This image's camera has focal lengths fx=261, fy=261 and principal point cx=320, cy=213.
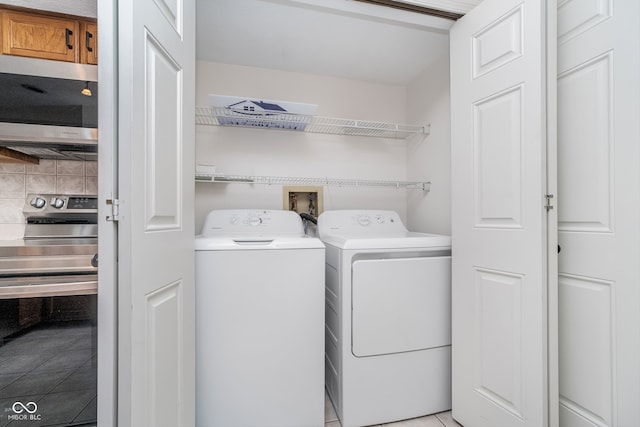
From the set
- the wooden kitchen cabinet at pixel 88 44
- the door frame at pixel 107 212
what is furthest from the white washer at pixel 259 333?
the wooden kitchen cabinet at pixel 88 44

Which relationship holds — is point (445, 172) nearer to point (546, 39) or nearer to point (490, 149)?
point (490, 149)

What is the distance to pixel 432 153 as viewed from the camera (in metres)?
2.04

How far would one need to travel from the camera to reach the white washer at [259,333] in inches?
48.1

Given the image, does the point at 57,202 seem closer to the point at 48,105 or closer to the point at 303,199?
the point at 48,105

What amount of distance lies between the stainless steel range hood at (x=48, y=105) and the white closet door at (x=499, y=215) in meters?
1.63

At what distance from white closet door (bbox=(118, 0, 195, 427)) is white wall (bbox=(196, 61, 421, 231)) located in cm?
95

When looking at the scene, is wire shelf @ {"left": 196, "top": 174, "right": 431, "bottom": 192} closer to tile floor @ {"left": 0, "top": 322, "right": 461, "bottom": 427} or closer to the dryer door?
the dryer door

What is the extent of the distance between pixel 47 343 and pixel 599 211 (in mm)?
2052

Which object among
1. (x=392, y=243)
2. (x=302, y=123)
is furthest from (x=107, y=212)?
(x=302, y=123)

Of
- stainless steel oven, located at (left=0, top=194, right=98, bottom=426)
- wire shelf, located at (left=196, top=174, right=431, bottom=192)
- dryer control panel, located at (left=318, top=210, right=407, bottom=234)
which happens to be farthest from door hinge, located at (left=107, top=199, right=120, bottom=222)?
dryer control panel, located at (left=318, top=210, right=407, bottom=234)

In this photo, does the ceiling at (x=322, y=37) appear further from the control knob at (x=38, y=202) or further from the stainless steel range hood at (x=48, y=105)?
the control knob at (x=38, y=202)

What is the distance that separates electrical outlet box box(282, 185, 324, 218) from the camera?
2096 millimetres

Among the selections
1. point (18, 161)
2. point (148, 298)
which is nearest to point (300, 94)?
point (18, 161)

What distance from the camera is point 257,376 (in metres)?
1.26
